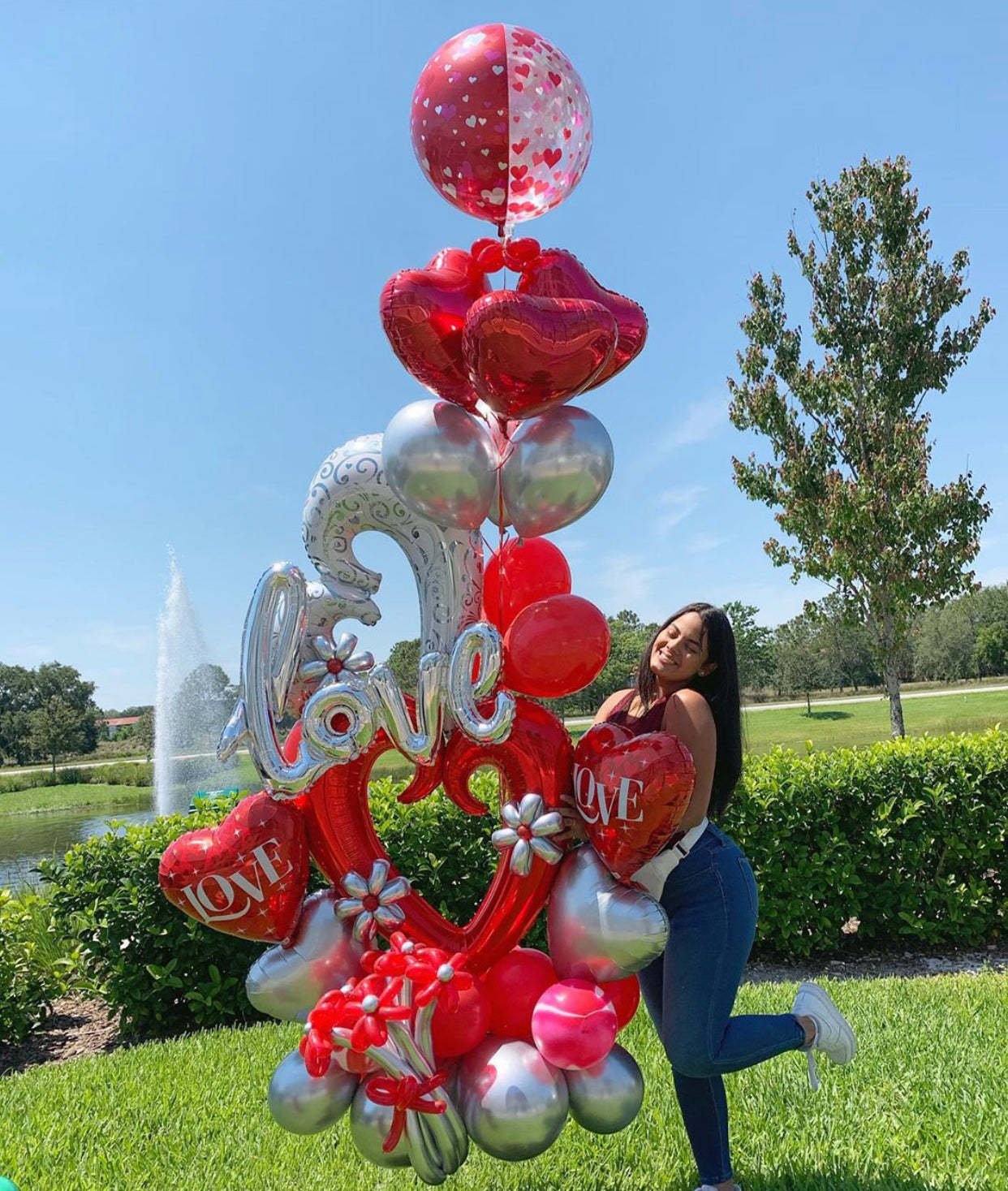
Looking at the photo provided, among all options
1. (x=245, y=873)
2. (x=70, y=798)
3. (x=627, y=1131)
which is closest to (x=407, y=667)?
(x=245, y=873)

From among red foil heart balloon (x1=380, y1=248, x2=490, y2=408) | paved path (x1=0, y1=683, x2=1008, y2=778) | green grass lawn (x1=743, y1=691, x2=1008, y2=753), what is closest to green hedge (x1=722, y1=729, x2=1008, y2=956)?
red foil heart balloon (x1=380, y1=248, x2=490, y2=408)

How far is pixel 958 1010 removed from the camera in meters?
3.93

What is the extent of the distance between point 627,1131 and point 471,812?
5.11 feet

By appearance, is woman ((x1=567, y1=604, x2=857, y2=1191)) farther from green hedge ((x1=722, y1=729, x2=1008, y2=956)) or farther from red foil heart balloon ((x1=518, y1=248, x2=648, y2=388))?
green hedge ((x1=722, y1=729, x2=1008, y2=956))

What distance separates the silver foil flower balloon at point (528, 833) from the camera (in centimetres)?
210

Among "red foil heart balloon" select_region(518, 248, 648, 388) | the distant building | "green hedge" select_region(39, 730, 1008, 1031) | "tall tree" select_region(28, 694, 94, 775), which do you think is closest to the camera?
"red foil heart balloon" select_region(518, 248, 648, 388)

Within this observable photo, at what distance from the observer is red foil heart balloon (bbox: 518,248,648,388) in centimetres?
218

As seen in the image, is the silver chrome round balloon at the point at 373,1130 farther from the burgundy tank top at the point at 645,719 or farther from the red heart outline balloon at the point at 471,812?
the burgundy tank top at the point at 645,719

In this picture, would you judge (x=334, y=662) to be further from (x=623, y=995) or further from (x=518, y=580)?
(x=623, y=995)

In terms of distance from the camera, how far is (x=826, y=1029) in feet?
7.38

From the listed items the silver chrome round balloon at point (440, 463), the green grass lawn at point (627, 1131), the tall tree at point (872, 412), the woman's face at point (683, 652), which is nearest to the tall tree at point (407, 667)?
the silver chrome round balloon at point (440, 463)

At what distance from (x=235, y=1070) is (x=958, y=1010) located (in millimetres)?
3306

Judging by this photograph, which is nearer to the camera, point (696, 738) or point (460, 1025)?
point (460, 1025)

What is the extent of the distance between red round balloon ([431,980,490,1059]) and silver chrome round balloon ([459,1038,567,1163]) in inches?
2.3
